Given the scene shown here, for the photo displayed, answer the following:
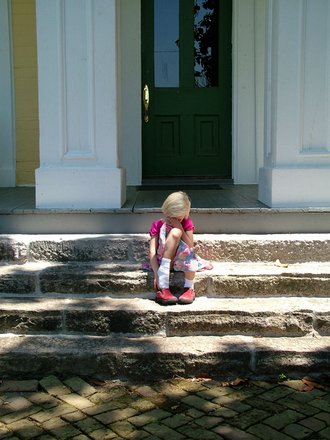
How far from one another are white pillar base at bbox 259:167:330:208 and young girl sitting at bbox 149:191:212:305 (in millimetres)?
1021

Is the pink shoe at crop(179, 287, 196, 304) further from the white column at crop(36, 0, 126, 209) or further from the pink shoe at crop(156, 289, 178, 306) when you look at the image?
the white column at crop(36, 0, 126, 209)

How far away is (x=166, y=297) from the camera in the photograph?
3.83 m

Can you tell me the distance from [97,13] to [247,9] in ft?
8.66

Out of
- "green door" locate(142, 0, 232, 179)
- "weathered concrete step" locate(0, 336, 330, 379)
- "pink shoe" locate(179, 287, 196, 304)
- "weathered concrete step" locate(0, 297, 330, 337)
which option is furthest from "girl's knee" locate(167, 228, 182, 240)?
"green door" locate(142, 0, 232, 179)

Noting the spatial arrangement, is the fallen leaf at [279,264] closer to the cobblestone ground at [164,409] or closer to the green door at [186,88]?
the cobblestone ground at [164,409]

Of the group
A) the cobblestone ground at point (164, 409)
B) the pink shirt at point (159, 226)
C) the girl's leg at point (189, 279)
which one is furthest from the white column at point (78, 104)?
the cobblestone ground at point (164, 409)

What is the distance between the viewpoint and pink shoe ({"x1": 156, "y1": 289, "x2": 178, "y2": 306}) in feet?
12.5

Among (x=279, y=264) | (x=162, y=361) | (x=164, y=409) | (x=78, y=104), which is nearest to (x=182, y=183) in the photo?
(x=78, y=104)

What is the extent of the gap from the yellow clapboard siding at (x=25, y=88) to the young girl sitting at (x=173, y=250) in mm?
3110

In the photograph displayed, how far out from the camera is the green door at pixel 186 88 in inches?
267

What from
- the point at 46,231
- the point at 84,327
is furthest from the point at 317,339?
the point at 46,231

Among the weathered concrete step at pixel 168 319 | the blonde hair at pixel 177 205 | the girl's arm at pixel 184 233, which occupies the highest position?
the blonde hair at pixel 177 205

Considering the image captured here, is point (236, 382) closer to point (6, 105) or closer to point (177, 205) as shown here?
point (177, 205)

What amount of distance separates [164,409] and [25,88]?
15.1 ft
